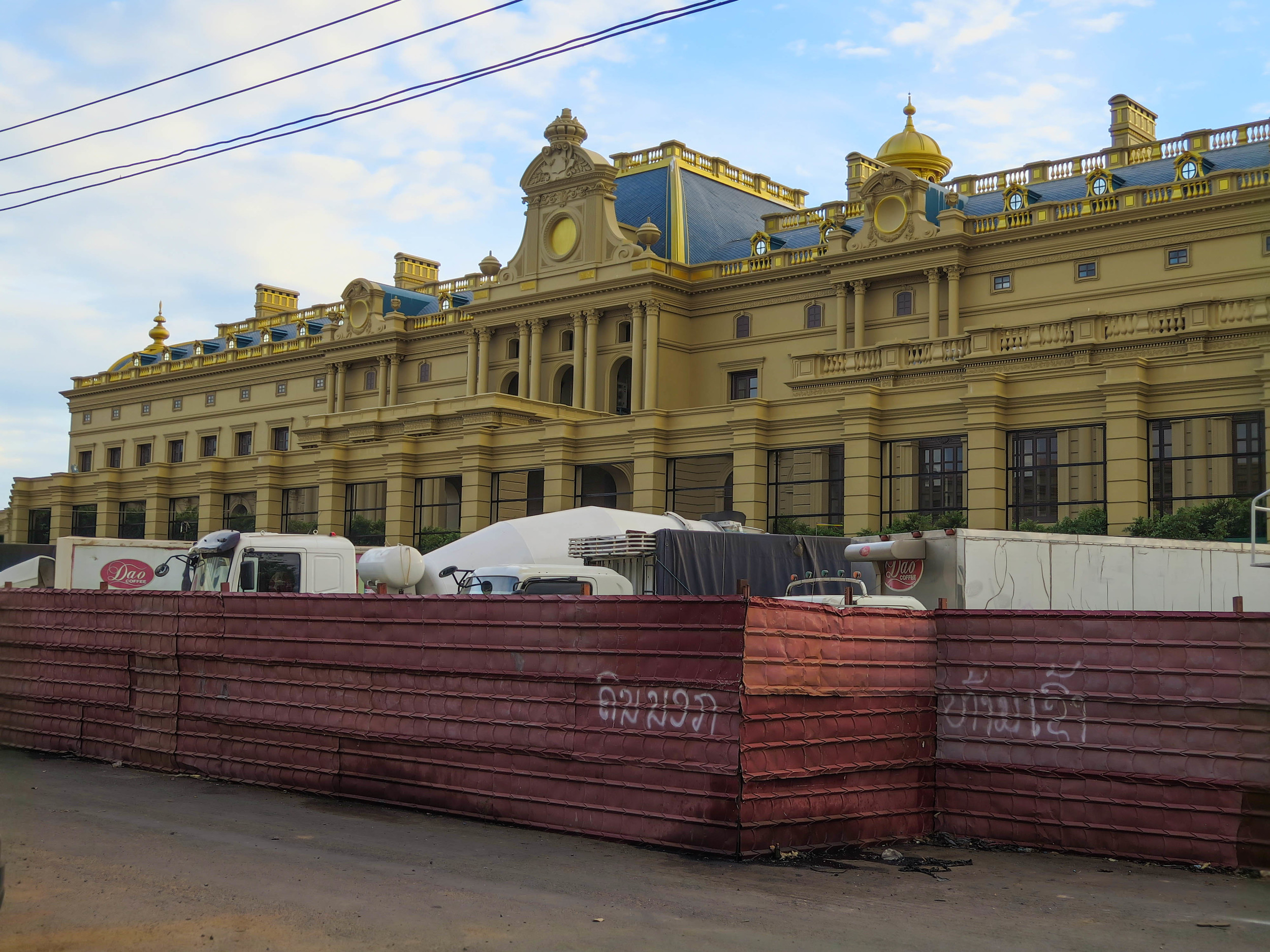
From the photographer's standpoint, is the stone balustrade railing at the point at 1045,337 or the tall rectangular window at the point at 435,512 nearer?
the stone balustrade railing at the point at 1045,337

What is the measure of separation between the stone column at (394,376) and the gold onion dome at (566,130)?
15052mm

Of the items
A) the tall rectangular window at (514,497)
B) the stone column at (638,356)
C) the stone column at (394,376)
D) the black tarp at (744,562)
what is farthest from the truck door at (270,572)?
the stone column at (394,376)

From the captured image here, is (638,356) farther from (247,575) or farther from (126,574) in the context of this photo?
(247,575)

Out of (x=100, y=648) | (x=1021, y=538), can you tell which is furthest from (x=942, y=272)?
(x=100, y=648)

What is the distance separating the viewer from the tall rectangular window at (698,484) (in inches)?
1718

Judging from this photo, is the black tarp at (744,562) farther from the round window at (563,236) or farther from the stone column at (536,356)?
the round window at (563,236)

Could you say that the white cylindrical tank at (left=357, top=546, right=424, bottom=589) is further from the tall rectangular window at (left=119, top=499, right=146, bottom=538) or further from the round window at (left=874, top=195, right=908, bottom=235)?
the tall rectangular window at (left=119, top=499, right=146, bottom=538)

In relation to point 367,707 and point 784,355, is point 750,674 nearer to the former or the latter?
point 367,707

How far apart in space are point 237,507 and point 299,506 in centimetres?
522

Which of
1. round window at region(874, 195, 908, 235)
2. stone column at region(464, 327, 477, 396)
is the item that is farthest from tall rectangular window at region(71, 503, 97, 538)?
round window at region(874, 195, 908, 235)

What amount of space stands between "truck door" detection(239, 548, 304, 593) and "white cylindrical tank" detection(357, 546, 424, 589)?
5.42 feet

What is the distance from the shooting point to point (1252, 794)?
1023 centimetres

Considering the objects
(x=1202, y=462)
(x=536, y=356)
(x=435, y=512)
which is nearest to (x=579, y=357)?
(x=536, y=356)

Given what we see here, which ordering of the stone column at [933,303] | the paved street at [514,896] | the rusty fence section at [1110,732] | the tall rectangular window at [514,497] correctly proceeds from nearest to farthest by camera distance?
the paved street at [514,896], the rusty fence section at [1110,732], the tall rectangular window at [514,497], the stone column at [933,303]
